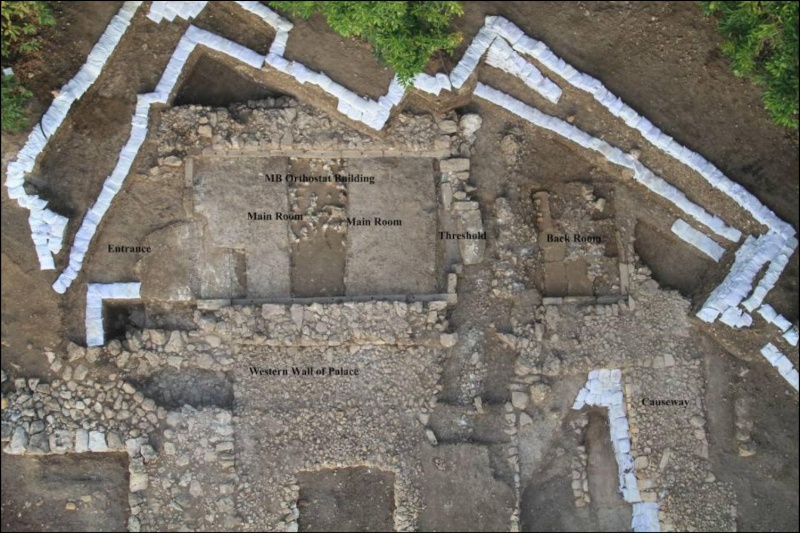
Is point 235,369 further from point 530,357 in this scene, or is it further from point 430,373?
point 530,357

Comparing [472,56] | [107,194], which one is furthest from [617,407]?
[107,194]

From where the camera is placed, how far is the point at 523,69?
36.8 ft

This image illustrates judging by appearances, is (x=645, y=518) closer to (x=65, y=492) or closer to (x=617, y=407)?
(x=617, y=407)

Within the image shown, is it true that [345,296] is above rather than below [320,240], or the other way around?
below

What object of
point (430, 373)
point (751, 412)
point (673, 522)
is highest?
point (430, 373)

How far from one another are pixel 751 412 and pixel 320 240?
7222 mm

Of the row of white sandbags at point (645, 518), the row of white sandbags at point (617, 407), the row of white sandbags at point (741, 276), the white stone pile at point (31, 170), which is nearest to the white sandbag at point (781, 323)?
the row of white sandbags at point (741, 276)

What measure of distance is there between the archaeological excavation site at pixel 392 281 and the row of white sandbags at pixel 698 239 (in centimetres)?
4

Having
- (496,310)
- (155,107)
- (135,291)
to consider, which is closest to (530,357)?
(496,310)

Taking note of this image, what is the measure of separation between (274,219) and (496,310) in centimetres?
368

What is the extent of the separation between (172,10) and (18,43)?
2.30 m

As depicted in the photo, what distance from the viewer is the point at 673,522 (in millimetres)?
11070

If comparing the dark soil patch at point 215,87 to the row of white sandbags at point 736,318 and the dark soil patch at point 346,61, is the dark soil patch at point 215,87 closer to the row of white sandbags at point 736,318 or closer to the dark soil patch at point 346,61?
the dark soil patch at point 346,61

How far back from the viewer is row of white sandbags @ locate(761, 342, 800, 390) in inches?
442
